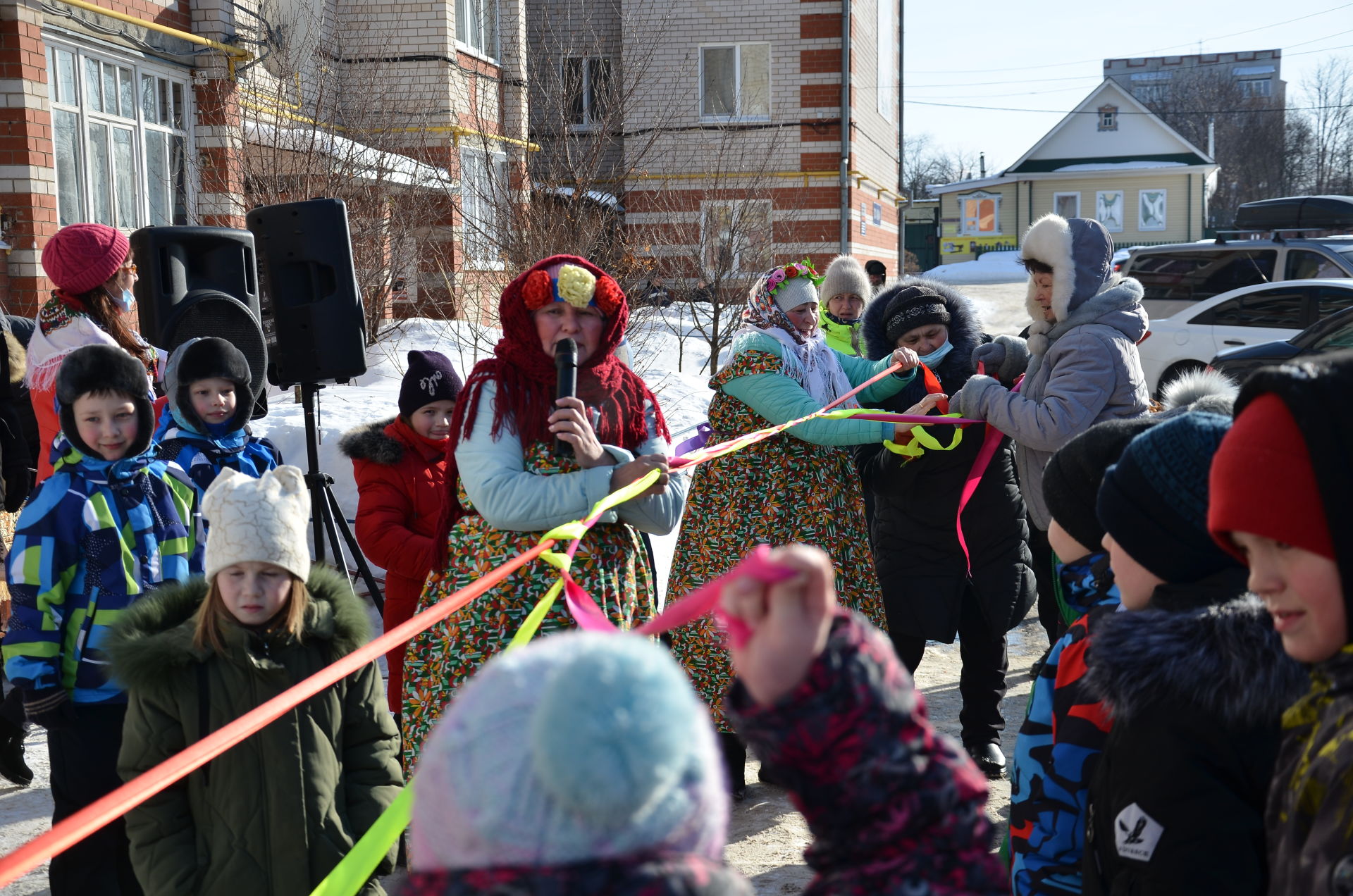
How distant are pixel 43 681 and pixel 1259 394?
3006mm

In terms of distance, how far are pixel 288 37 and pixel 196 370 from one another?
10.7m

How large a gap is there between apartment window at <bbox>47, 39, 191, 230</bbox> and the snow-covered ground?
2.82m

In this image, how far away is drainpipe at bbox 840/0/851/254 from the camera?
76.8ft

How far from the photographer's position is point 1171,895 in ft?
5.37

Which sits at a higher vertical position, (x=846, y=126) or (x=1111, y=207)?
(x=1111, y=207)

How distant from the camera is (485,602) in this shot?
9.97 feet

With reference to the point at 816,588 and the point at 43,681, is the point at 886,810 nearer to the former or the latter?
the point at 816,588

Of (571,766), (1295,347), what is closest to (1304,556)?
(571,766)

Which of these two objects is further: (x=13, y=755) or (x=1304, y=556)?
(x=13, y=755)

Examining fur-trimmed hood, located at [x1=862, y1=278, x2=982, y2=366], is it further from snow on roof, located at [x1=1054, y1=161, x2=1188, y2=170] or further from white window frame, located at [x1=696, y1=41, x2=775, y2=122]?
snow on roof, located at [x1=1054, y1=161, x2=1188, y2=170]

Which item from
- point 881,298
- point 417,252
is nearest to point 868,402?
point 881,298

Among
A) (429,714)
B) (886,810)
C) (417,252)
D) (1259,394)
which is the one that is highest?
(417,252)

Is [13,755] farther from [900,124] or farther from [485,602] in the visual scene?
[900,124]

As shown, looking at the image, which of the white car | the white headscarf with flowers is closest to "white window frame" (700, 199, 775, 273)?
the white car
